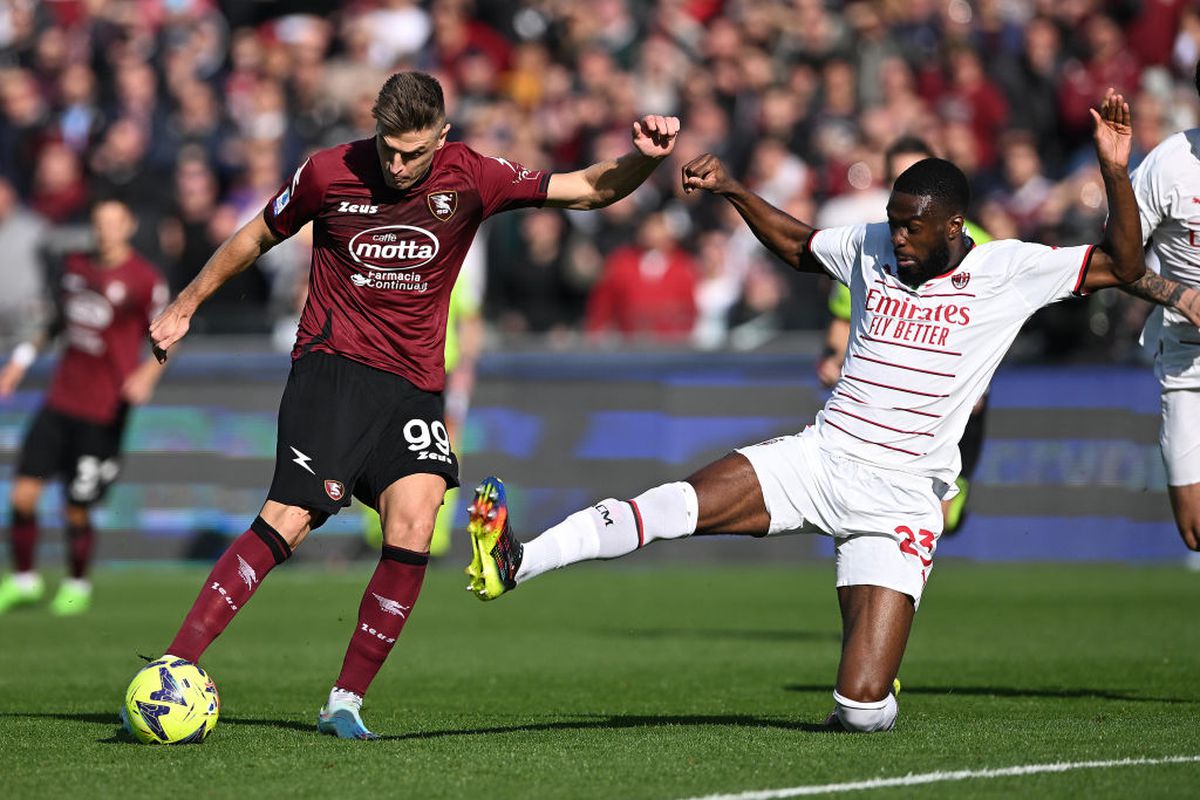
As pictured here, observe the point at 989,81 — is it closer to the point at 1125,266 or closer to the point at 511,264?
the point at 511,264

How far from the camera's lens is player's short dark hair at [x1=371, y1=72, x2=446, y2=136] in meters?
7.46

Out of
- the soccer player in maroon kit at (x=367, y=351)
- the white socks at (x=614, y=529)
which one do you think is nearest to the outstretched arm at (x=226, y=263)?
the soccer player in maroon kit at (x=367, y=351)

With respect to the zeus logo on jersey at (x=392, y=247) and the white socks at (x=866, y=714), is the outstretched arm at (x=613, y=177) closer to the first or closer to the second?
the zeus logo on jersey at (x=392, y=247)

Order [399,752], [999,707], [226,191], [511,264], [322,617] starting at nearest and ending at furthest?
[399,752]
[999,707]
[322,617]
[511,264]
[226,191]

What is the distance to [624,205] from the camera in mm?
18859

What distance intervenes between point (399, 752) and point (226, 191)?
14.3m

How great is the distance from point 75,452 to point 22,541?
80 centimetres

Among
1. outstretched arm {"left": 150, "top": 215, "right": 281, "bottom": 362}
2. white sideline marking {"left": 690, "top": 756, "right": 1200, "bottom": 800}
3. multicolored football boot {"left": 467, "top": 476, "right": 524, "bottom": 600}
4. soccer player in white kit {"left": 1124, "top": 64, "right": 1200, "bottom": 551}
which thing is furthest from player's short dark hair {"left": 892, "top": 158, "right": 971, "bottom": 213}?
outstretched arm {"left": 150, "top": 215, "right": 281, "bottom": 362}

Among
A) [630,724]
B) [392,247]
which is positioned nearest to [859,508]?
[630,724]

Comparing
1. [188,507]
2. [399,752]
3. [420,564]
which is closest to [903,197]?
[420,564]

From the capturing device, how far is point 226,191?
67.9ft

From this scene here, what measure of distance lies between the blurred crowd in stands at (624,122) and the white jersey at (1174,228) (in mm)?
6665

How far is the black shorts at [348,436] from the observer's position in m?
7.76

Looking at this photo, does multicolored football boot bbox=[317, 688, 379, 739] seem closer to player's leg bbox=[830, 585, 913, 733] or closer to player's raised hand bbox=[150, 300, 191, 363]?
player's raised hand bbox=[150, 300, 191, 363]
